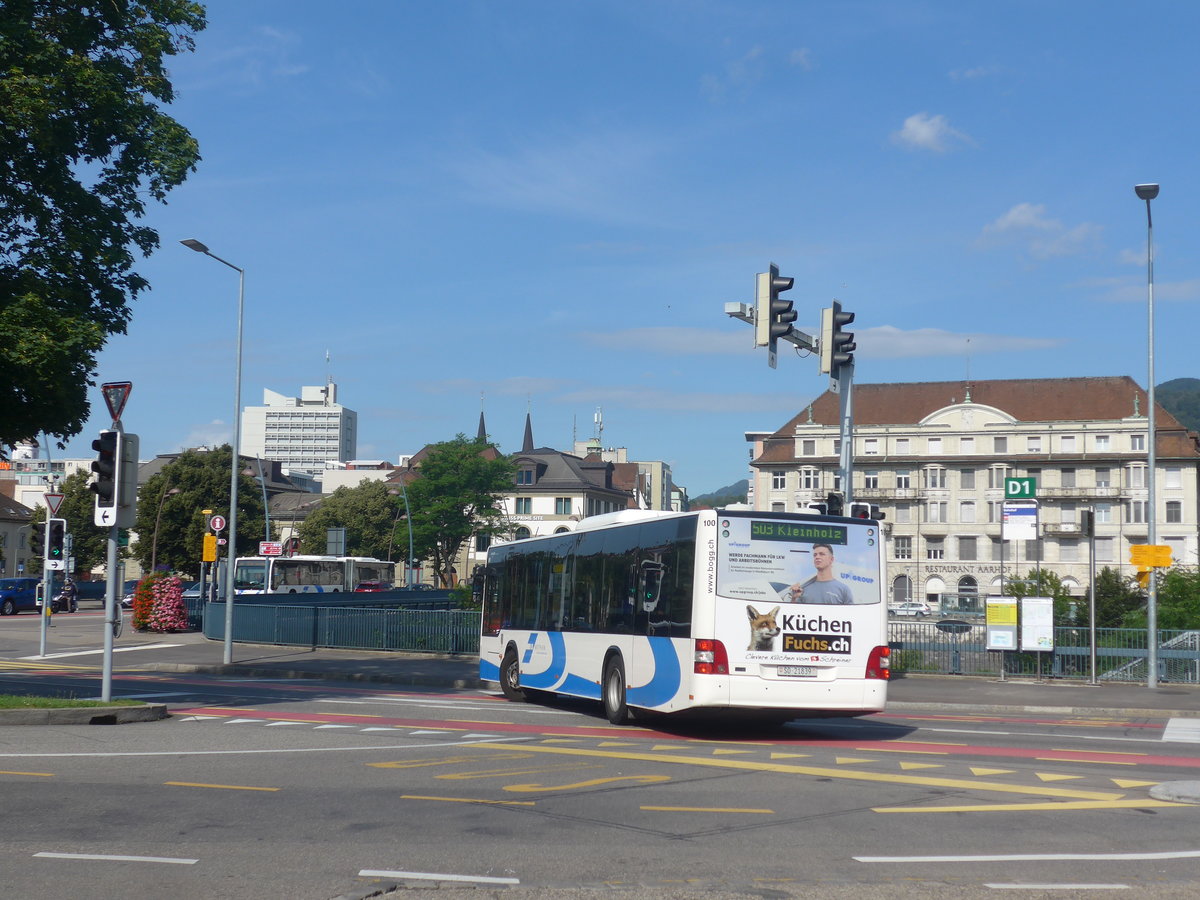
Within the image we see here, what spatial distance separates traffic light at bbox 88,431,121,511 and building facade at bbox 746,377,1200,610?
8857 centimetres

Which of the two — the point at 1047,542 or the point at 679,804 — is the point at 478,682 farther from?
the point at 1047,542

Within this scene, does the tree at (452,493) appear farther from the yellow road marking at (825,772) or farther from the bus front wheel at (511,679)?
the yellow road marking at (825,772)

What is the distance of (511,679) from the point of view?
72.6 ft

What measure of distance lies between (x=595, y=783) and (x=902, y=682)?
16.9m

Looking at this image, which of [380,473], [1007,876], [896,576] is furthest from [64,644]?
[380,473]

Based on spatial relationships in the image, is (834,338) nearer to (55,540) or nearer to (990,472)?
(55,540)

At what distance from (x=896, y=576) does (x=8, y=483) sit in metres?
104

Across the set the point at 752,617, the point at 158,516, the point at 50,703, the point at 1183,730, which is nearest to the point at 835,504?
the point at 752,617

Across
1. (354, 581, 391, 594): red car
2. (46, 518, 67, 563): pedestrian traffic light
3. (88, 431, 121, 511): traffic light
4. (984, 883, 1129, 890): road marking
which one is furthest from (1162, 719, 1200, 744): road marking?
(354, 581, 391, 594): red car

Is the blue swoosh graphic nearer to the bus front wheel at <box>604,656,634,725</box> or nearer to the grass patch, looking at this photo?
the bus front wheel at <box>604,656,634,725</box>

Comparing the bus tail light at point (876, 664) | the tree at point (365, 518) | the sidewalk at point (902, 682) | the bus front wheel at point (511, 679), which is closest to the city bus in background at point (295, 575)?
the sidewalk at point (902, 682)

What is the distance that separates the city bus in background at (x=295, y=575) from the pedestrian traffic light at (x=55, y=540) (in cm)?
3148

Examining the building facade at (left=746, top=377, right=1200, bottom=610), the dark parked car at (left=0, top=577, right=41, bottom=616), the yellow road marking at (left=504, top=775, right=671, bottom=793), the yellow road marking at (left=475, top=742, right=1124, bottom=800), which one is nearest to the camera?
the yellow road marking at (left=504, top=775, right=671, bottom=793)

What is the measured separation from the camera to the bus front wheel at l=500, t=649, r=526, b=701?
2200 cm
